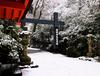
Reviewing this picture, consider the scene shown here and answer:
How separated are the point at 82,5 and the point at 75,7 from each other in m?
0.88

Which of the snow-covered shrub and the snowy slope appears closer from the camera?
the snowy slope

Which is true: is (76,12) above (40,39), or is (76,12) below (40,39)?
above

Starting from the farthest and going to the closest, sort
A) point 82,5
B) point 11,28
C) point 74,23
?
point 82,5 → point 74,23 → point 11,28

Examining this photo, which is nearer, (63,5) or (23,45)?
(23,45)

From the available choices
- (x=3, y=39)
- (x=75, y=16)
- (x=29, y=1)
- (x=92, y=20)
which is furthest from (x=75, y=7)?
(x=29, y=1)

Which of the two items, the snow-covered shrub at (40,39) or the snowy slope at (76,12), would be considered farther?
the snow-covered shrub at (40,39)

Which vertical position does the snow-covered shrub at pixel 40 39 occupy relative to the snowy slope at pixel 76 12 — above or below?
below

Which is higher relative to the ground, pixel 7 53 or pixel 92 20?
pixel 92 20

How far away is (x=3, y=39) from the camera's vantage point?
26.0ft

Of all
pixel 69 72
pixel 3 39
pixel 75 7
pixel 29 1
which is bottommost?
pixel 69 72

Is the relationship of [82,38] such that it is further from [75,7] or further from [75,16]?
[75,7]

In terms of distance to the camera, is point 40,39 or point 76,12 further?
point 40,39

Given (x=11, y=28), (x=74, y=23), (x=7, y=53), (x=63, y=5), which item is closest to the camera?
(x=7, y=53)

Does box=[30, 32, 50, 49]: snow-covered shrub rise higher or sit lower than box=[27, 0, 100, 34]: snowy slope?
lower
